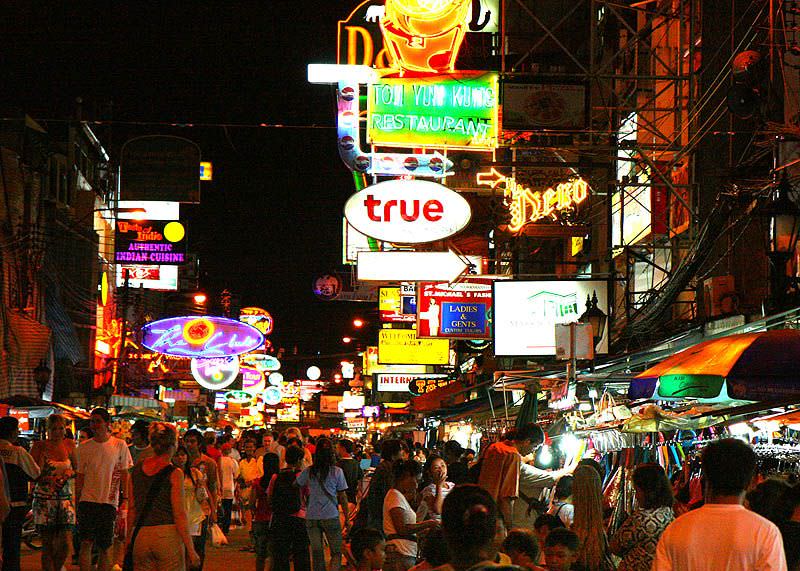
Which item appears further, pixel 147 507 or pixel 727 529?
pixel 147 507

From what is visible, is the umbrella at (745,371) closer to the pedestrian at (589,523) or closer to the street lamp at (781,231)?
the pedestrian at (589,523)

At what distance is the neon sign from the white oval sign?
450 cm

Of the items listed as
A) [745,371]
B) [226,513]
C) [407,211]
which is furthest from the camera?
[226,513]

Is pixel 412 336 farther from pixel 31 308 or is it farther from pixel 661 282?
pixel 661 282

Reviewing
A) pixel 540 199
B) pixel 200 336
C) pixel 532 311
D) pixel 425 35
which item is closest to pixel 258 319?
pixel 200 336

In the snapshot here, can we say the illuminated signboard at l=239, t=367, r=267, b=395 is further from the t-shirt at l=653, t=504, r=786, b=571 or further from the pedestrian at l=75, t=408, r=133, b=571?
the t-shirt at l=653, t=504, r=786, b=571

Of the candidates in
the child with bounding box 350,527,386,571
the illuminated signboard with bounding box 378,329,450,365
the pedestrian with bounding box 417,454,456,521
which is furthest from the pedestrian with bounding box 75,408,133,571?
the illuminated signboard with bounding box 378,329,450,365

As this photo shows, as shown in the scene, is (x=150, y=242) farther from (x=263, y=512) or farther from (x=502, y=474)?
(x=502, y=474)

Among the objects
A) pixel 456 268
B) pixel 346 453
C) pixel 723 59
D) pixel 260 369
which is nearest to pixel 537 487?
pixel 456 268

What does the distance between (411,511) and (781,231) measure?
7627 millimetres

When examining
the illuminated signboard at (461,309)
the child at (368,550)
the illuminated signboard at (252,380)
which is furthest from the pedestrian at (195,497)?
the illuminated signboard at (252,380)

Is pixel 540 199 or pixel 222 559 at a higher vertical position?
pixel 540 199

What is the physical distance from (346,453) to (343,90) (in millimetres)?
6452

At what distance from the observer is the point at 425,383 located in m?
44.6
